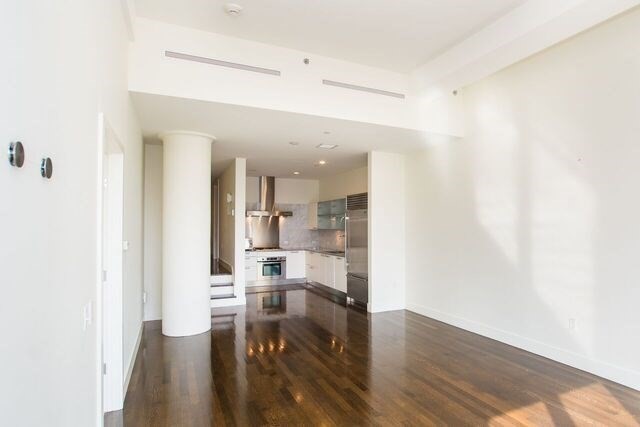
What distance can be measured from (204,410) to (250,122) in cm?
311

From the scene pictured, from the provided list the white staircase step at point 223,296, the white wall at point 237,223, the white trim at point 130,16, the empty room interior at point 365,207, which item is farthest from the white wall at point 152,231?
the white trim at point 130,16

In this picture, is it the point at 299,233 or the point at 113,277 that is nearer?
the point at 113,277

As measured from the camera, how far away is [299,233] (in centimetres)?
962

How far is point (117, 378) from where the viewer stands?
2820mm


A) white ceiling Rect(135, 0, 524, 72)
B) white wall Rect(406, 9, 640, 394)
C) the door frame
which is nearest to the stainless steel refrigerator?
white wall Rect(406, 9, 640, 394)

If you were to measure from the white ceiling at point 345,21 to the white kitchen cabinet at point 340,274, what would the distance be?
4.25m

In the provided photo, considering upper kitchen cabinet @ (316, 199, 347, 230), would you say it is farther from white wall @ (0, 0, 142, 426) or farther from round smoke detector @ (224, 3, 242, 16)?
white wall @ (0, 0, 142, 426)

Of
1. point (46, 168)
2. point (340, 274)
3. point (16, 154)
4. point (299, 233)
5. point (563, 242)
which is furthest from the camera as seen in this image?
point (299, 233)

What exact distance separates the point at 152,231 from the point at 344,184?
4449 millimetres

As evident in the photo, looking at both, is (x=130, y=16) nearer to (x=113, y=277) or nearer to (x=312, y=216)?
(x=113, y=277)

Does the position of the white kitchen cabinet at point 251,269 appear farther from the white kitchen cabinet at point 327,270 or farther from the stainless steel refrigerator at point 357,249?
the stainless steel refrigerator at point 357,249

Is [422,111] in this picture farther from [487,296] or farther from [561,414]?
[561,414]

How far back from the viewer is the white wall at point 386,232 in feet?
19.6

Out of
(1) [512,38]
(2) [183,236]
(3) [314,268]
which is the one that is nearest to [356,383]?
(2) [183,236]
